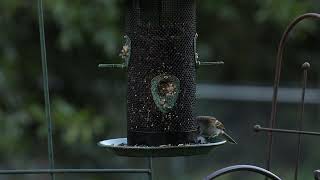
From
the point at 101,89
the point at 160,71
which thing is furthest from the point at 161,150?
the point at 101,89

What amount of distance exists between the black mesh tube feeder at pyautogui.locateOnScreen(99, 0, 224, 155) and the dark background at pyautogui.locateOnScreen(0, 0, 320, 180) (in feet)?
7.77

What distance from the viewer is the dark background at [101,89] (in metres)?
6.12

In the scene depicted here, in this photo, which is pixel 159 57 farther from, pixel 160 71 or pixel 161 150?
pixel 161 150

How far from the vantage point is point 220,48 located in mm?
7129

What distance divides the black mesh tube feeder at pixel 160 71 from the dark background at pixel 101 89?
2367 millimetres

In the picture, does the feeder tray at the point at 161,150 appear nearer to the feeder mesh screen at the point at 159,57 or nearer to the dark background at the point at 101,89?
the feeder mesh screen at the point at 159,57

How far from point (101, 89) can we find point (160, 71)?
3534mm

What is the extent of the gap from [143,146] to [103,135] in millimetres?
3118

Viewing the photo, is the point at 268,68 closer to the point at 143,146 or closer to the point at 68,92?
A: the point at 68,92

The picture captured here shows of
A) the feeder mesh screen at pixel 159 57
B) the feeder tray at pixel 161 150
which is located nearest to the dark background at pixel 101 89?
the feeder mesh screen at pixel 159 57

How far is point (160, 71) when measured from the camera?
11.4ft

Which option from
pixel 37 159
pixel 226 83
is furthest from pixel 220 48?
pixel 37 159

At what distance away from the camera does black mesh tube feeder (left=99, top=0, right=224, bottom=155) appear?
136 inches

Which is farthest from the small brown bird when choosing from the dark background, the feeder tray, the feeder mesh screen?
the dark background
